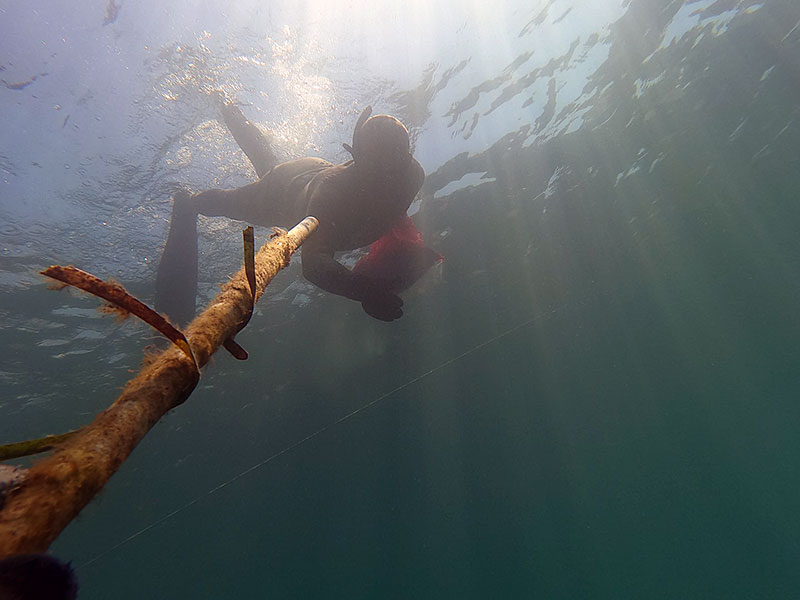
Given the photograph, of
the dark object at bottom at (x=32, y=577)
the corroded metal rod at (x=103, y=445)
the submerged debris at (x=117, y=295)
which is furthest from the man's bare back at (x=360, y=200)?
the dark object at bottom at (x=32, y=577)

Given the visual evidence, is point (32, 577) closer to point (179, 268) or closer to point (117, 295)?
point (117, 295)

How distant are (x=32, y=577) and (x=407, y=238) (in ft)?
17.7

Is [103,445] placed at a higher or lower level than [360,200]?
lower

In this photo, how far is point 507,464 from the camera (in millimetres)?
45219

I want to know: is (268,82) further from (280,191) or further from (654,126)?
(654,126)

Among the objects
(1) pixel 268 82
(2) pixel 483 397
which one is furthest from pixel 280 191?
(2) pixel 483 397

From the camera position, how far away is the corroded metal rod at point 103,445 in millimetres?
695

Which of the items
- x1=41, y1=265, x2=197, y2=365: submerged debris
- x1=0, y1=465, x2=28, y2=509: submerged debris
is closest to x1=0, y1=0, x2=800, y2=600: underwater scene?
x1=0, y1=465, x2=28, y2=509: submerged debris

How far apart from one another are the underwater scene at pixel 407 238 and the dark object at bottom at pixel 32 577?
19 centimetres

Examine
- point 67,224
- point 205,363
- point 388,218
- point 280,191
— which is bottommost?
point 205,363

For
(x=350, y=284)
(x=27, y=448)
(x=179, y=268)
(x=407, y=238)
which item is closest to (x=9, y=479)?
(x=27, y=448)

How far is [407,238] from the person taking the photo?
577cm

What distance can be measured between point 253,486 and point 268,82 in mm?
31930

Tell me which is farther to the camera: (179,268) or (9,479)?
(179,268)
